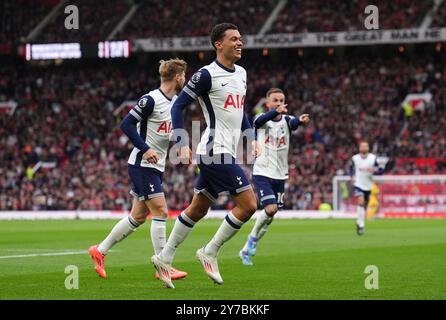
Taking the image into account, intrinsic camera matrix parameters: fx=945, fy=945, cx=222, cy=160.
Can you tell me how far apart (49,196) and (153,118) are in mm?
33126

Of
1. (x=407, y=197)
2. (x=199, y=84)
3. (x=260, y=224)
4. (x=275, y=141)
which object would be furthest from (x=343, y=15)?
(x=199, y=84)

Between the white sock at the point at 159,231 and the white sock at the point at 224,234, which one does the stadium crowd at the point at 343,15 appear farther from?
the white sock at the point at 224,234

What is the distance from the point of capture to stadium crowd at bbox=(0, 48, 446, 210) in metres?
42.5

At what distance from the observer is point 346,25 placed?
4741cm

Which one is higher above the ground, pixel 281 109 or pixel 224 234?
A: pixel 281 109

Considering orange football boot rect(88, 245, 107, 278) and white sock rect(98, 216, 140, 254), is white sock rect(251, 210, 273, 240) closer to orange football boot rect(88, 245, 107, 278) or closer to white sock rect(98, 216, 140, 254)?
white sock rect(98, 216, 140, 254)

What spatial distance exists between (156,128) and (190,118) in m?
36.4

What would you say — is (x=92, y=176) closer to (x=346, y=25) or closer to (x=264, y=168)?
(x=346, y=25)

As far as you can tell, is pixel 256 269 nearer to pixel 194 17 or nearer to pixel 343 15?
pixel 343 15

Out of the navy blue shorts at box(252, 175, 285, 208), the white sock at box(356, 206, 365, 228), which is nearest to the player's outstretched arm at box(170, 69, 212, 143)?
the navy blue shorts at box(252, 175, 285, 208)

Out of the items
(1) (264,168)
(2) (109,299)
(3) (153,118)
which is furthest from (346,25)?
(2) (109,299)

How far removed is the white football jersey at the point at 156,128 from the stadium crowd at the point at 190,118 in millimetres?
28535

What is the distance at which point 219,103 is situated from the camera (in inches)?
403

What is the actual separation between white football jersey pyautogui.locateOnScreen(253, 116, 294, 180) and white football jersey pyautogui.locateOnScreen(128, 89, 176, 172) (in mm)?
4021
